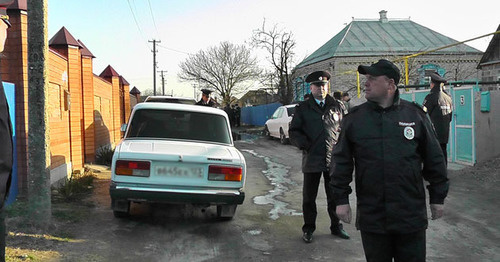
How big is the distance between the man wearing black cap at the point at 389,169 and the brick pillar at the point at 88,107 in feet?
28.9

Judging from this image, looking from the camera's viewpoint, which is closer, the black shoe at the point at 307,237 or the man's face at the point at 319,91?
the black shoe at the point at 307,237

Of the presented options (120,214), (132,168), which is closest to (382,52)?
(120,214)

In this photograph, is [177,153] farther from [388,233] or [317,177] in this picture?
[388,233]

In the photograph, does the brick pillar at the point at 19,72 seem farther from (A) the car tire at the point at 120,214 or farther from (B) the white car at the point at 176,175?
(B) the white car at the point at 176,175

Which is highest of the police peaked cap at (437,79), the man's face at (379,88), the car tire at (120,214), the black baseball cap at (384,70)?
the police peaked cap at (437,79)

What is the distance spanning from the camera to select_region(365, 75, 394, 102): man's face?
9.34 ft

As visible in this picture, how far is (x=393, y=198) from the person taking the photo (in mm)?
2689

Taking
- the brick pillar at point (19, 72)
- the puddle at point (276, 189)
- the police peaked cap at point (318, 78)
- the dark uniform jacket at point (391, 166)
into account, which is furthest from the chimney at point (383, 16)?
the dark uniform jacket at point (391, 166)

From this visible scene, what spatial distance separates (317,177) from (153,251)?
2.01m

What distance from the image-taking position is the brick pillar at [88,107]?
410 inches

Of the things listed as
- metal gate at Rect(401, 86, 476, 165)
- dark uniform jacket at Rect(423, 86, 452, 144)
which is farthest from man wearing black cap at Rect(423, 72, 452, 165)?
metal gate at Rect(401, 86, 476, 165)

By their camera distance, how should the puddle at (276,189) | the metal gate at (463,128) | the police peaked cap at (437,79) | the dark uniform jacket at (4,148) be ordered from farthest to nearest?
the metal gate at (463,128) → the police peaked cap at (437,79) → the puddle at (276,189) → the dark uniform jacket at (4,148)

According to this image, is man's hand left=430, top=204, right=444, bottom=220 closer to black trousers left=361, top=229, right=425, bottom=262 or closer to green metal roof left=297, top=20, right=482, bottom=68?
black trousers left=361, top=229, right=425, bottom=262

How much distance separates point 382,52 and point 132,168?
98.8ft
